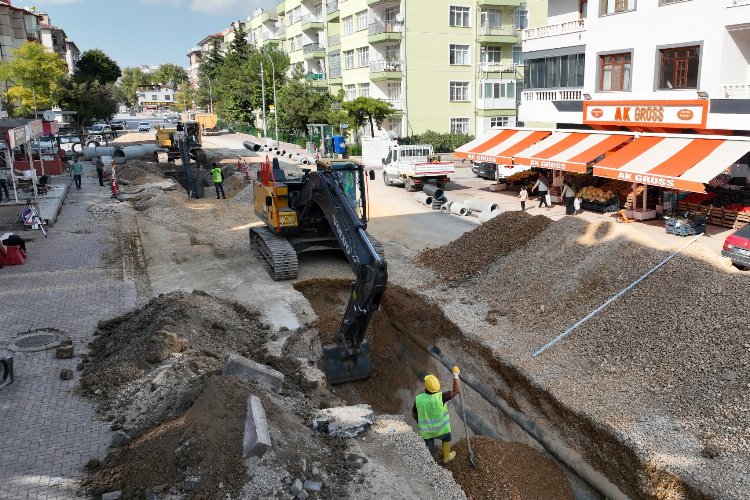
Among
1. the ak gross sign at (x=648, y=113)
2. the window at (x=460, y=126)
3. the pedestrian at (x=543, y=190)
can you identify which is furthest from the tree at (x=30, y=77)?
the ak gross sign at (x=648, y=113)

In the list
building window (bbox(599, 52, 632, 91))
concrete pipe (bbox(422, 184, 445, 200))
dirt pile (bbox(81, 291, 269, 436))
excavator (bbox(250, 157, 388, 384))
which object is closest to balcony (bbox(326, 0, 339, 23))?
concrete pipe (bbox(422, 184, 445, 200))

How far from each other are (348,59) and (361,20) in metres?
4.77

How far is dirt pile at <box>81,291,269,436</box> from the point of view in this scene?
9102 mm

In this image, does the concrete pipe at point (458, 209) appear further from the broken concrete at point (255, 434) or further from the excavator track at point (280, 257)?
the broken concrete at point (255, 434)

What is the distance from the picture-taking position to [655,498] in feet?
27.2

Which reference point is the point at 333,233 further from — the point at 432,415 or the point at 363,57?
the point at 363,57

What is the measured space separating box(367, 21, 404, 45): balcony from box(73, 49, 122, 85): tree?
46.8m

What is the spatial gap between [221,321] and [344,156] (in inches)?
1455

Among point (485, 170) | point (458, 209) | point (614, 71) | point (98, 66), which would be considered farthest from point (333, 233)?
point (98, 66)

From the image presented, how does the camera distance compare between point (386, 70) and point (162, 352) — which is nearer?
point (162, 352)

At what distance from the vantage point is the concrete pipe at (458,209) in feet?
80.4

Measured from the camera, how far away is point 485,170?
34.8m

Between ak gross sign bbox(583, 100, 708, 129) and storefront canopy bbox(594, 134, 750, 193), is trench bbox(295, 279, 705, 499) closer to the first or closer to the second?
storefront canopy bbox(594, 134, 750, 193)

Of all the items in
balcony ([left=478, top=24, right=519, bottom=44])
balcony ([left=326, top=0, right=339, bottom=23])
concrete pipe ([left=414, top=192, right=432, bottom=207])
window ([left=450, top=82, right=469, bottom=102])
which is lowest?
concrete pipe ([left=414, top=192, right=432, bottom=207])
